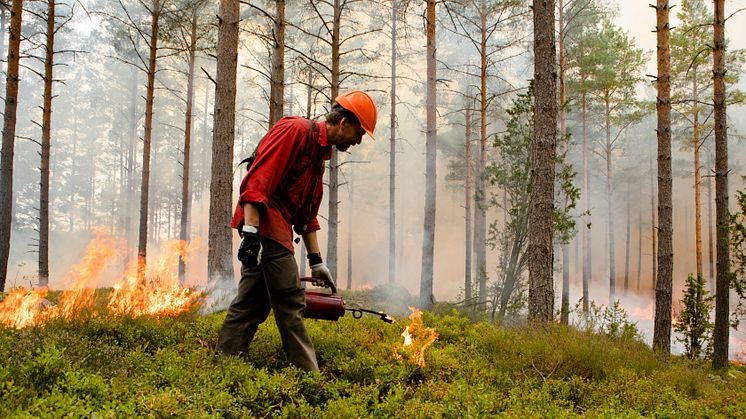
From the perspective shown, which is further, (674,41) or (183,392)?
(674,41)

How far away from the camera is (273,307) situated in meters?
3.57

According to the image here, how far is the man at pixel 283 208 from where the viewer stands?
339 cm

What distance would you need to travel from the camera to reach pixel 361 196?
37656 millimetres

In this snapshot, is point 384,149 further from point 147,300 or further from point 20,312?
point 20,312

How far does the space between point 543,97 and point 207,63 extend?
29751 mm

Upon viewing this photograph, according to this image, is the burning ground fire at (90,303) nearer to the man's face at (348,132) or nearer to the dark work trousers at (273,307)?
the dark work trousers at (273,307)

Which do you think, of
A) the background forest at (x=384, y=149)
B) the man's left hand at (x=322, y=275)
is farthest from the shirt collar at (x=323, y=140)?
the background forest at (x=384, y=149)

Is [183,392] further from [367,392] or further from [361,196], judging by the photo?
[361,196]

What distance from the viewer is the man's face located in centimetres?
360

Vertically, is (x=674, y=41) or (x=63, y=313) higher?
(x=674, y=41)

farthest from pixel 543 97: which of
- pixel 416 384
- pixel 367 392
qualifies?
pixel 367 392

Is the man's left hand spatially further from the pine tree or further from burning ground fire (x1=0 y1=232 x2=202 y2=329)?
the pine tree

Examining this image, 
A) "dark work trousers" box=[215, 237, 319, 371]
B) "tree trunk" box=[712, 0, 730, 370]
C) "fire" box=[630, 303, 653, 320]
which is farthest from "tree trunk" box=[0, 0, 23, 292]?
"fire" box=[630, 303, 653, 320]

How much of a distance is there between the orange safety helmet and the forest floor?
82.0 inches
